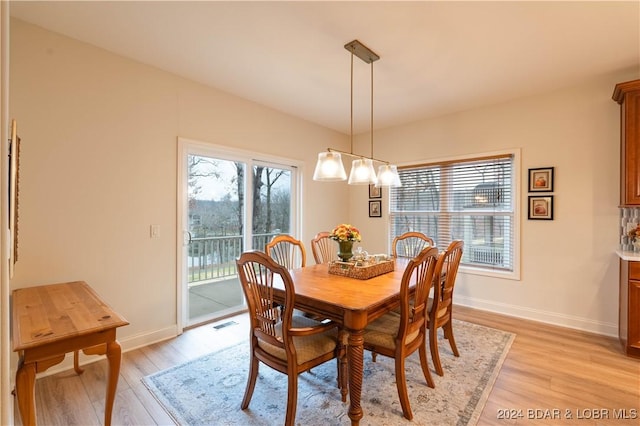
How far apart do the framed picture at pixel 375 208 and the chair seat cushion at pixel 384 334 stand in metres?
2.85

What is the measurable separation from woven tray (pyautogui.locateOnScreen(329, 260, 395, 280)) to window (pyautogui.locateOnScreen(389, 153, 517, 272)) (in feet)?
6.48

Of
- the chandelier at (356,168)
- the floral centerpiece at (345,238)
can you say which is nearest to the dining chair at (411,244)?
the chandelier at (356,168)

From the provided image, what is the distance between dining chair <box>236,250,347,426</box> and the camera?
162 cm

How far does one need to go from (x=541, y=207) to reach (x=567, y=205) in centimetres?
23

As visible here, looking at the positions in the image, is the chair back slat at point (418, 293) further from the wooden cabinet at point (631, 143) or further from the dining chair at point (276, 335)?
the wooden cabinet at point (631, 143)

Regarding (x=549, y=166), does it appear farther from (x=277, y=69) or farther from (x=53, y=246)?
(x=53, y=246)

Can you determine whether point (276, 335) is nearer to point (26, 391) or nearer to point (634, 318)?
point (26, 391)

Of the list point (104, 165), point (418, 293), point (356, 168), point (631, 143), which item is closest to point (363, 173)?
point (356, 168)

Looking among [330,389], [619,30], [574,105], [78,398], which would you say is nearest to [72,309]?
[78,398]

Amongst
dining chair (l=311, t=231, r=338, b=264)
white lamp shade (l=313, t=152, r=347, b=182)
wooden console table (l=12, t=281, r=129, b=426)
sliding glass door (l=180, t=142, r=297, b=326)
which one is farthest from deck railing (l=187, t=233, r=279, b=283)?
white lamp shade (l=313, t=152, r=347, b=182)

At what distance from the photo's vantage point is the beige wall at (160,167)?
227 centimetres

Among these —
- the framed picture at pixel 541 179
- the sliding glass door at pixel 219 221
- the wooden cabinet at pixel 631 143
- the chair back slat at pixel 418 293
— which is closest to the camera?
the chair back slat at pixel 418 293

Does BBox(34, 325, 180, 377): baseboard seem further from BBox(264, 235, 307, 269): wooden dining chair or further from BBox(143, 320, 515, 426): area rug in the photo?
BBox(264, 235, 307, 269): wooden dining chair

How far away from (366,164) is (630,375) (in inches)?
102
